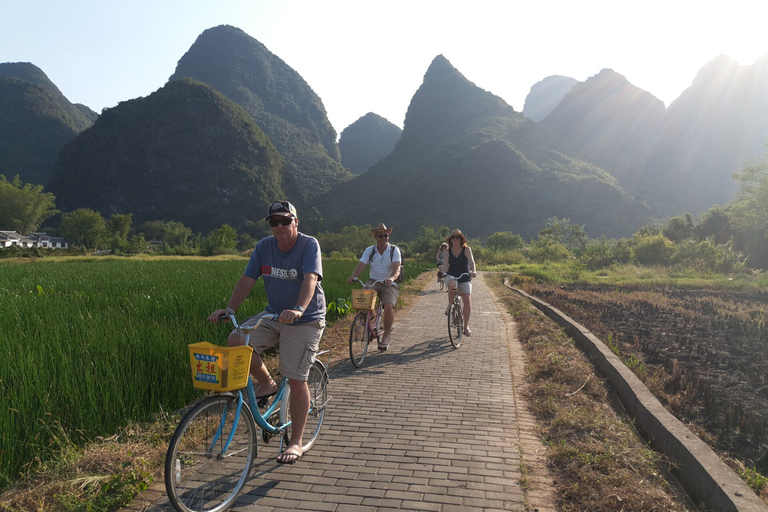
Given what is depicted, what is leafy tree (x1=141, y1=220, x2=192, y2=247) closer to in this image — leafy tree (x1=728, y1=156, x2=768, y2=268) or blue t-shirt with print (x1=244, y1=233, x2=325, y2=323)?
leafy tree (x1=728, y1=156, x2=768, y2=268)

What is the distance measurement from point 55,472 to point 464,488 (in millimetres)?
2622

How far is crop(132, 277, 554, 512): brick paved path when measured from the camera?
296 centimetres

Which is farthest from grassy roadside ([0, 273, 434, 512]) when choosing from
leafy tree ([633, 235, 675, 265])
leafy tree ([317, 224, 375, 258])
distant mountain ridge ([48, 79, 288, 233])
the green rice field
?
distant mountain ridge ([48, 79, 288, 233])

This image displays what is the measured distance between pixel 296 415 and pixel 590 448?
2.26 meters

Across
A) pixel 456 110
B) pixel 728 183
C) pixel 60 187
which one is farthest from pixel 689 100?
pixel 60 187

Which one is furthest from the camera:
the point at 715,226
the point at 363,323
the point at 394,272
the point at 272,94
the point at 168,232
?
the point at 272,94

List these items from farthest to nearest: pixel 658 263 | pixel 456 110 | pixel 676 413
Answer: pixel 456 110
pixel 658 263
pixel 676 413

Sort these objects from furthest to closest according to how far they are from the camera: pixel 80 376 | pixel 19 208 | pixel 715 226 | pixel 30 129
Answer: pixel 30 129
pixel 19 208
pixel 715 226
pixel 80 376

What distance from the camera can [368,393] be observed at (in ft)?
17.1

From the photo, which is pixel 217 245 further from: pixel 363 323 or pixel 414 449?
pixel 414 449

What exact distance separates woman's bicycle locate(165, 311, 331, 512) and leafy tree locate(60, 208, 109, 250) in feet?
247

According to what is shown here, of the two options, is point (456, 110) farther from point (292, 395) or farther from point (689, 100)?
point (292, 395)

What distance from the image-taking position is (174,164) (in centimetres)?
11306

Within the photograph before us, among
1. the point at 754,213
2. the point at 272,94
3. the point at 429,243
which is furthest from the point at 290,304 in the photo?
the point at 272,94
